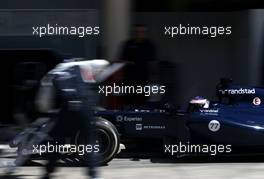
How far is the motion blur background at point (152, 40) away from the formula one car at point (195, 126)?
292 mm

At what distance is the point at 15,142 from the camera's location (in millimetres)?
8188

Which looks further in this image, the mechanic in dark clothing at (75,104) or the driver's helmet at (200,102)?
the driver's helmet at (200,102)

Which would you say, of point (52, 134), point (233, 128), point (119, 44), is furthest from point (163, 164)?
point (52, 134)

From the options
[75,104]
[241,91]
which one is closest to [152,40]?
[241,91]

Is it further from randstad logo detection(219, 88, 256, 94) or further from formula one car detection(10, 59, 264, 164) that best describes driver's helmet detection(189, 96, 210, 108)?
randstad logo detection(219, 88, 256, 94)

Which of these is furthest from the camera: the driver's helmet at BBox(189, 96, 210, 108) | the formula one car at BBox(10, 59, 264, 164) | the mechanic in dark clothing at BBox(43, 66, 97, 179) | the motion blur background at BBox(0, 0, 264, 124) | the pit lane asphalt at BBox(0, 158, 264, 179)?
the motion blur background at BBox(0, 0, 264, 124)

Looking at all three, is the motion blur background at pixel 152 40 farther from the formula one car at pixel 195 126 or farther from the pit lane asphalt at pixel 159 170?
the pit lane asphalt at pixel 159 170

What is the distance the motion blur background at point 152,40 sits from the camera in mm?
9352

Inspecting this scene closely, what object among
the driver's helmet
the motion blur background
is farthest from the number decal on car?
the motion blur background

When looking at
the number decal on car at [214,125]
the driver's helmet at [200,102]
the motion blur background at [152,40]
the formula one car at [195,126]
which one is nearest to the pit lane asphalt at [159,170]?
the formula one car at [195,126]

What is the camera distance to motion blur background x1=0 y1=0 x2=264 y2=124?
935 centimetres

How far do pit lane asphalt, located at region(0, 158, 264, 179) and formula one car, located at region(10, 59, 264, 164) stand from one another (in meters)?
0.20

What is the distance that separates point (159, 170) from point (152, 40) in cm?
201

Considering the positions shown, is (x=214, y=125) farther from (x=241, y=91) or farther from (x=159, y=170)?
(x=159, y=170)
